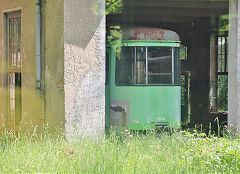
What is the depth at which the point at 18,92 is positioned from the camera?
9273 millimetres

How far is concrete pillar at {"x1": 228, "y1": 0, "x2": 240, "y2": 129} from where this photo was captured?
9.43 m

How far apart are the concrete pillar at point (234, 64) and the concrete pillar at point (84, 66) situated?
3306mm

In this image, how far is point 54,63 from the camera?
757 cm

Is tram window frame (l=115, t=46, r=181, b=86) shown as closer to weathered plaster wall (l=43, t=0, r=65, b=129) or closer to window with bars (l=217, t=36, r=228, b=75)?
weathered plaster wall (l=43, t=0, r=65, b=129)

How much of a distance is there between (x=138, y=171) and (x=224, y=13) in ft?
38.8

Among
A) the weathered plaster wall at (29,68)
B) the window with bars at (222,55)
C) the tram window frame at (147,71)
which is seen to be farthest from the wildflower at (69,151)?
the window with bars at (222,55)

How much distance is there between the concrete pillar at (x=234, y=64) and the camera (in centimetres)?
943

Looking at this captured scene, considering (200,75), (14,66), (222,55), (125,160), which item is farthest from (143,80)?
(222,55)

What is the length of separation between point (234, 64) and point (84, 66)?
378cm

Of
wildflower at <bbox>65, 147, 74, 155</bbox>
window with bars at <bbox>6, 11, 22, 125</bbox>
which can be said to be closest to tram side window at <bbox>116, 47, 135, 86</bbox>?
window with bars at <bbox>6, 11, 22, 125</bbox>

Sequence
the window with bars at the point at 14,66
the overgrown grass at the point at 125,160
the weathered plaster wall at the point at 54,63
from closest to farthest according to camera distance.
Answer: the overgrown grass at the point at 125,160 → the weathered plaster wall at the point at 54,63 → the window with bars at the point at 14,66

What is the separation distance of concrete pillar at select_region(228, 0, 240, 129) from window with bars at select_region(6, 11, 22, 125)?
479cm

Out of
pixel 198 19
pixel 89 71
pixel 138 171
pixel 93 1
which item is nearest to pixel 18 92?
pixel 89 71

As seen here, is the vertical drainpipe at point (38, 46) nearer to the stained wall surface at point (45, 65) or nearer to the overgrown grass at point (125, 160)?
the stained wall surface at point (45, 65)
